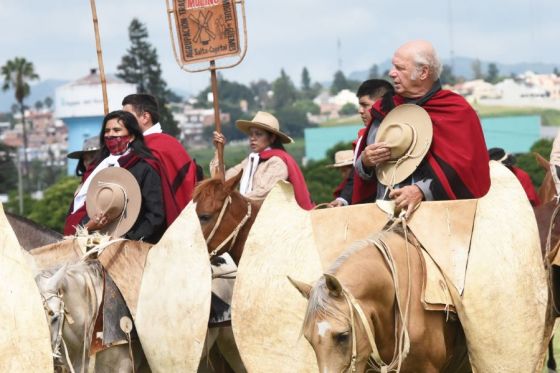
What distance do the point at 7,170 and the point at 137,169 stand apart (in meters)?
73.6

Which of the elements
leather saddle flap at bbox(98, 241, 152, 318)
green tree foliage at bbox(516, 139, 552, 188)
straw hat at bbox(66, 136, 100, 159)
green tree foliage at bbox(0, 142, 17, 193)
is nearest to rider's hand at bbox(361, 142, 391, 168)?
leather saddle flap at bbox(98, 241, 152, 318)

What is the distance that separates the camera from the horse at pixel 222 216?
10.2 m

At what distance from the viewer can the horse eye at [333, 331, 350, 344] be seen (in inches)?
287

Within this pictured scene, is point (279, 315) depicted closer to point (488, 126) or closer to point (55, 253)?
point (55, 253)

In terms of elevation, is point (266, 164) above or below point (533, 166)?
above

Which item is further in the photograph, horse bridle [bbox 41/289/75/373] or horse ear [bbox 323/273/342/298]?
horse bridle [bbox 41/289/75/373]

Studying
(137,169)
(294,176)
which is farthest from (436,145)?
(294,176)

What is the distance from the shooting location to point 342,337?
24.0 ft

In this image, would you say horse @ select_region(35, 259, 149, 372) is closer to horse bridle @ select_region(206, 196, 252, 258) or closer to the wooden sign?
horse bridle @ select_region(206, 196, 252, 258)

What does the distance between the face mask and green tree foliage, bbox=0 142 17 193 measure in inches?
2679

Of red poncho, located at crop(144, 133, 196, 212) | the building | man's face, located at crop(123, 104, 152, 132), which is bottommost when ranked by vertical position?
the building

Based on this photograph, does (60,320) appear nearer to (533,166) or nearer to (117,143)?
(117,143)

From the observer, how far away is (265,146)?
1234 cm

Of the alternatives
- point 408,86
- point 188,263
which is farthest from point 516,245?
point 188,263
